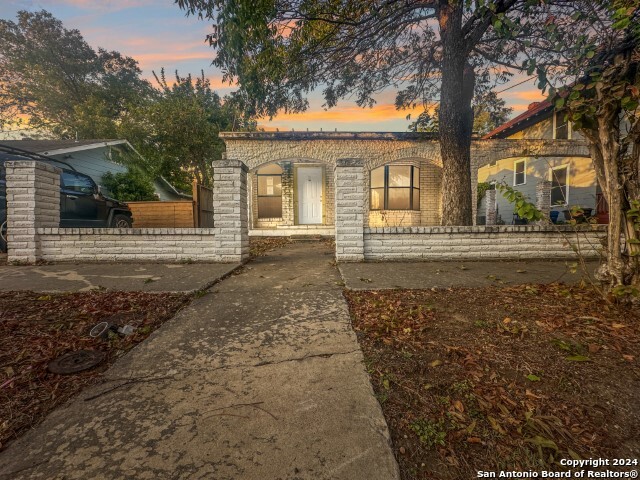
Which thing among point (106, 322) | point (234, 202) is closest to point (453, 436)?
point (106, 322)

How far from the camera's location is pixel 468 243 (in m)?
5.02

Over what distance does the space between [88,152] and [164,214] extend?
798cm

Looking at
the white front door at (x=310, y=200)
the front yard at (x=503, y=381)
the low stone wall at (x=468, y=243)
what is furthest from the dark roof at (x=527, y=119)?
the front yard at (x=503, y=381)

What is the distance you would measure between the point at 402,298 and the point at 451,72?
5.47 meters

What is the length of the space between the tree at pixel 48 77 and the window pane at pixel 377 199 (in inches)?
675

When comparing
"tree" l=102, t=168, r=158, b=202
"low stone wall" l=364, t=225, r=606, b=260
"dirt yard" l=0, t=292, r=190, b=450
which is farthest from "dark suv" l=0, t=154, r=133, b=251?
"low stone wall" l=364, t=225, r=606, b=260

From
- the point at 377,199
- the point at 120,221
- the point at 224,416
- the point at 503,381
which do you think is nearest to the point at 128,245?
the point at 120,221

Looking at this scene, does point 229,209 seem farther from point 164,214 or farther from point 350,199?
point 164,214

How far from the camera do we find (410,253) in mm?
5055

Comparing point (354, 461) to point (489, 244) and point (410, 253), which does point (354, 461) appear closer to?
point (410, 253)

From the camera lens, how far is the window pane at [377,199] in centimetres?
1234

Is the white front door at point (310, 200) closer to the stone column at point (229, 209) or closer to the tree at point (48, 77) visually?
the stone column at point (229, 209)

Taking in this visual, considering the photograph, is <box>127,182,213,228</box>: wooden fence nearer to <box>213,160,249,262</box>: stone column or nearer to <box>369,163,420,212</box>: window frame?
<box>213,160,249,262</box>: stone column

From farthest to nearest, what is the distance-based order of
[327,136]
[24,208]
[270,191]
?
[270,191] < [327,136] < [24,208]
